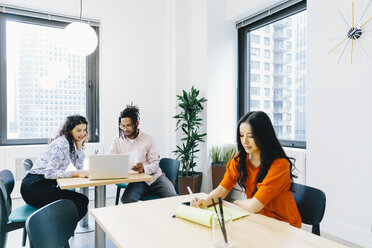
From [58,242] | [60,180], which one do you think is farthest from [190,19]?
[58,242]

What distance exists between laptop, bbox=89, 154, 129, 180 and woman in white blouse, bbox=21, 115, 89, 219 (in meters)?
0.21

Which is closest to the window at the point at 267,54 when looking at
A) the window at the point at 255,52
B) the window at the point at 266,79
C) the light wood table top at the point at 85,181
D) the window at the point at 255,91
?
the window at the point at 255,52

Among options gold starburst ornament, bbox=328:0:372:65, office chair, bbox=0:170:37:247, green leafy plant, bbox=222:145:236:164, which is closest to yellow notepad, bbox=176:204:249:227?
office chair, bbox=0:170:37:247

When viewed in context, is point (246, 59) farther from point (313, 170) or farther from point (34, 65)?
point (34, 65)

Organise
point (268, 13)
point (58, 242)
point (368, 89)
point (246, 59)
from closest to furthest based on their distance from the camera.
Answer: point (58, 242)
point (368, 89)
point (268, 13)
point (246, 59)

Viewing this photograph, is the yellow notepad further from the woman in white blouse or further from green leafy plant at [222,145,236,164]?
green leafy plant at [222,145,236,164]

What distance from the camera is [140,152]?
293 cm

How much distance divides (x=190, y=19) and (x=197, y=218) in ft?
12.6

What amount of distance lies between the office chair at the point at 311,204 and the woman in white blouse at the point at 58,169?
5.47ft

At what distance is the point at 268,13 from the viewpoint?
377 cm

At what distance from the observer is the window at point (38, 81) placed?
3893 millimetres

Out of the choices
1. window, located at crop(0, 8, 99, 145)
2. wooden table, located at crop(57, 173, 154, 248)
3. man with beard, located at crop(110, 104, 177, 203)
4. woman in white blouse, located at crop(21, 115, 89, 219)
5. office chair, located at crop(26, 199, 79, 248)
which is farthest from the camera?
window, located at crop(0, 8, 99, 145)

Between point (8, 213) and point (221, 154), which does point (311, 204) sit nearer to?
point (8, 213)

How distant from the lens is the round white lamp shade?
327cm
